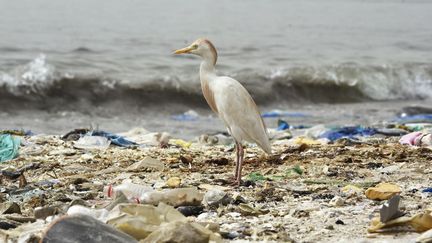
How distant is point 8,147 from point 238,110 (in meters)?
2.48

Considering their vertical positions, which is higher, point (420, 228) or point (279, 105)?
point (420, 228)

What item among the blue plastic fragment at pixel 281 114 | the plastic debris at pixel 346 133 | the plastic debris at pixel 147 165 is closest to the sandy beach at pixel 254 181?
the plastic debris at pixel 147 165

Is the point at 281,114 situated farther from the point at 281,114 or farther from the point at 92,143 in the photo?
the point at 92,143

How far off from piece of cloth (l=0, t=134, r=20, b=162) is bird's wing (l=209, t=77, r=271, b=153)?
213 cm

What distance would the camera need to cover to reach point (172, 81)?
17.4 meters

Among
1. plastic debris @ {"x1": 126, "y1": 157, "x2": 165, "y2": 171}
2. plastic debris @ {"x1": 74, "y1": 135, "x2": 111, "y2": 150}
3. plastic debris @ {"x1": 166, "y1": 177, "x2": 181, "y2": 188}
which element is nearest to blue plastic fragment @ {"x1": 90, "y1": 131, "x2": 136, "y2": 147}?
plastic debris @ {"x1": 74, "y1": 135, "x2": 111, "y2": 150}

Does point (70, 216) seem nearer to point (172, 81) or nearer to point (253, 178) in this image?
point (253, 178)

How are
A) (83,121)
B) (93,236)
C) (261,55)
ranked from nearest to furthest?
1. (93,236)
2. (83,121)
3. (261,55)

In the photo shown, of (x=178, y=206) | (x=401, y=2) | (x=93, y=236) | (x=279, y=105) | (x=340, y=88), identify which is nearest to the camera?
(x=93, y=236)

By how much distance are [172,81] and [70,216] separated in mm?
13498

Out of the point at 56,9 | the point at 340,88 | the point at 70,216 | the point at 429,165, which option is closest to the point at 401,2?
the point at 56,9

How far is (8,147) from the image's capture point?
765 cm

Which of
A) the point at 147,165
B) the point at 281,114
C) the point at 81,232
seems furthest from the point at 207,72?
the point at 281,114

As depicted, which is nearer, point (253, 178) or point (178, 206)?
point (178, 206)
